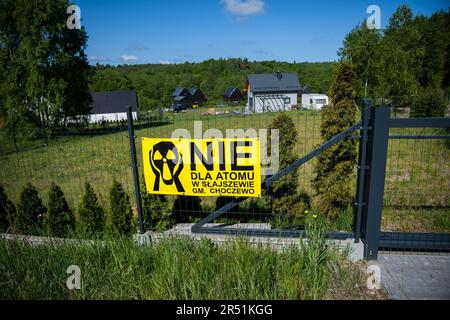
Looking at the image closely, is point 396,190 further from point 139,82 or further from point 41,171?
point 139,82

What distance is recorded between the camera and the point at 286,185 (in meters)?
5.17

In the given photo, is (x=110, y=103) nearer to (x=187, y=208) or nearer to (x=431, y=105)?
(x=431, y=105)

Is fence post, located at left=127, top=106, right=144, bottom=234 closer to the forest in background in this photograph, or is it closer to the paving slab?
the paving slab

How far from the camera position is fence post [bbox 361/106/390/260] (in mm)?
3746

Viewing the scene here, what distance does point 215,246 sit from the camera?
A: 4.21m

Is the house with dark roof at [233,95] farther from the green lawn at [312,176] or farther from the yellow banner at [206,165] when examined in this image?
the yellow banner at [206,165]

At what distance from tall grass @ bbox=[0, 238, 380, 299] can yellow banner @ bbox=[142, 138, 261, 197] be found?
74 centimetres

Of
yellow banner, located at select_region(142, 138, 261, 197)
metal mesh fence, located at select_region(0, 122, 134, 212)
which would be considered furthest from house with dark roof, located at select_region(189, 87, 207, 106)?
yellow banner, located at select_region(142, 138, 261, 197)

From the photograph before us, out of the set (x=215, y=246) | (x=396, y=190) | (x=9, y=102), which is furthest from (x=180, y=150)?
(x=9, y=102)

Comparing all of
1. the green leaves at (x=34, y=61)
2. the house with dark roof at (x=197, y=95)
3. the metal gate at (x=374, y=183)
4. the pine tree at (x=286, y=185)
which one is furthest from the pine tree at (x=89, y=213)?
the house with dark roof at (x=197, y=95)

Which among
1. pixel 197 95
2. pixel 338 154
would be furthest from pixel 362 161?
pixel 197 95

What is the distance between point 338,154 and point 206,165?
2370 millimetres
